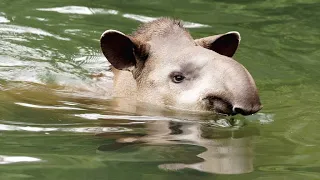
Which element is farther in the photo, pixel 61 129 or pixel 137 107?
pixel 137 107

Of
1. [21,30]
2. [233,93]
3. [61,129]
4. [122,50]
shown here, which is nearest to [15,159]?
[61,129]

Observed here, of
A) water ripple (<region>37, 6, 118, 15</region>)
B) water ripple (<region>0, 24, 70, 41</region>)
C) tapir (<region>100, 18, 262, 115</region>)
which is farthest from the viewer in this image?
water ripple (<region>37, 6, 118, 15</region>)

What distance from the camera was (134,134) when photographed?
622cm

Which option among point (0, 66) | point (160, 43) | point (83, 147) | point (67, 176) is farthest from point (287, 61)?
point (67, 176)

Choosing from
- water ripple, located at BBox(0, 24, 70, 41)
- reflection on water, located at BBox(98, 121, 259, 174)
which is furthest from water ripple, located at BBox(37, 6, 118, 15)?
reflection on water, located at BBox(98, 121, 259, 174)

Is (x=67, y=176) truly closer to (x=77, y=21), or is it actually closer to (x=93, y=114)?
(x=93, y=114)

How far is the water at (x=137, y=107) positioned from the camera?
17.1 ft

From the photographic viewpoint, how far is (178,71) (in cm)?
702

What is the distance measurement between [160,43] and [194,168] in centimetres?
268

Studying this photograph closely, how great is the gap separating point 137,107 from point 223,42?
1218 millimetres

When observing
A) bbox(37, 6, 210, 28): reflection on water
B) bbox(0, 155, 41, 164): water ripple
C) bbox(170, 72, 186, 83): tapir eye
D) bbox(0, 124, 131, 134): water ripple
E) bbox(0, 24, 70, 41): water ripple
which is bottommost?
bbox(0, 124, 131, 134): water ripple

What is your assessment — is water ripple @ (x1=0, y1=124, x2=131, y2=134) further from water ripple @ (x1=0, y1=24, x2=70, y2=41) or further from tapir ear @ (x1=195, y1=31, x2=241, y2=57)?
water ripple @ (x1=0, y1=24, x2=70, y2=41)

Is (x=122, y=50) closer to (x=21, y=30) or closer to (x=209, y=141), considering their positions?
(x=209, y=141)

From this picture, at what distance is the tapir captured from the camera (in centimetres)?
609
